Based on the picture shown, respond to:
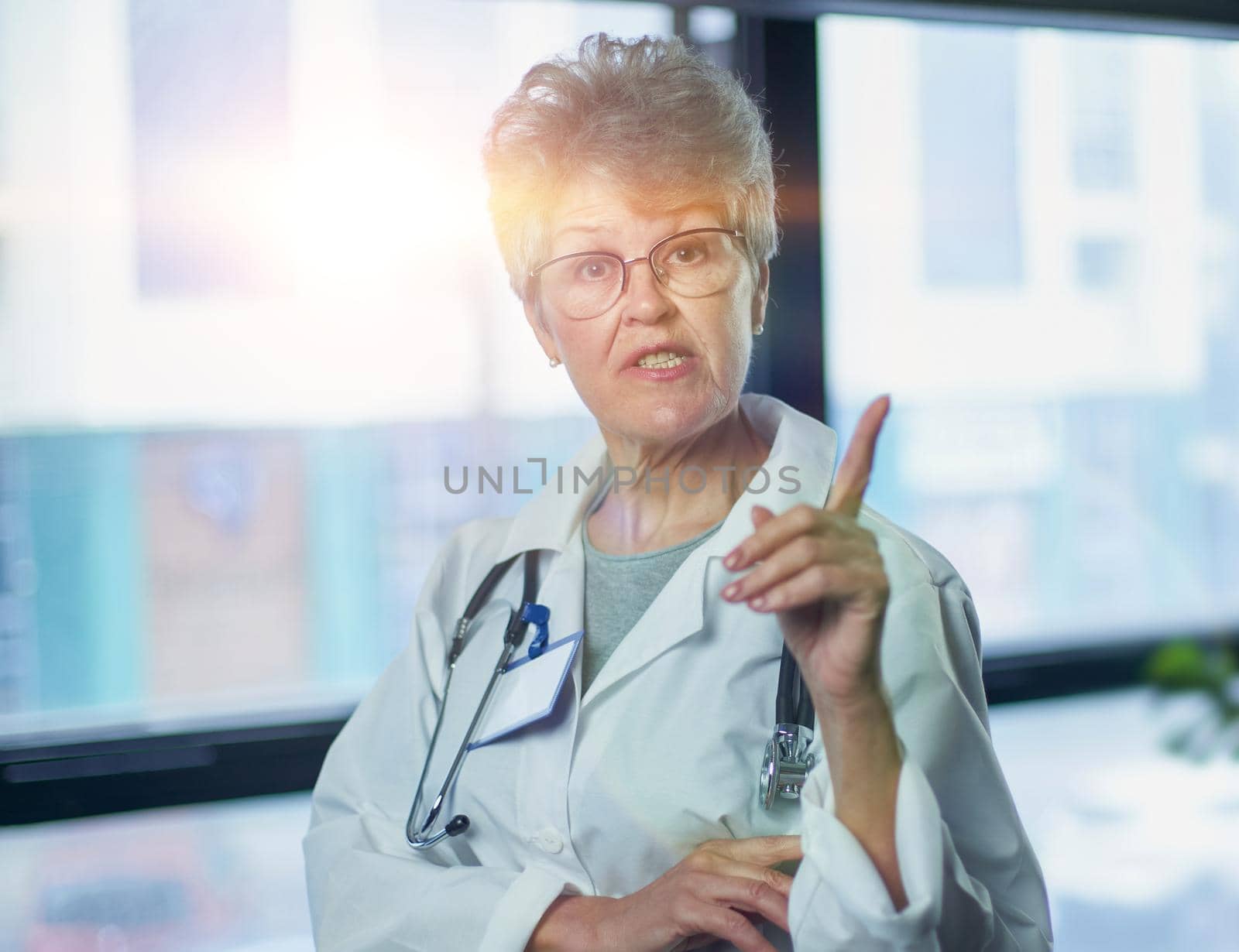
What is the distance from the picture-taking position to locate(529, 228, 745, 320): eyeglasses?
0.86 m

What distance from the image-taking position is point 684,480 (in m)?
0.99

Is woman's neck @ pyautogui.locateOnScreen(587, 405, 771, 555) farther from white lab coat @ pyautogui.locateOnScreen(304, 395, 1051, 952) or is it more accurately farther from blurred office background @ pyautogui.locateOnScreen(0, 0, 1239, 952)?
blurred office background @ pyautogui.locateOnScreen(0, 0, 1239, 952)

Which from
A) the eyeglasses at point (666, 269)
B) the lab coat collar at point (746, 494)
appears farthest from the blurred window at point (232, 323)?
the eyeglasses at point (666, 269)

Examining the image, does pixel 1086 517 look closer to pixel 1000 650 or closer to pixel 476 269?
pixel 1000 650

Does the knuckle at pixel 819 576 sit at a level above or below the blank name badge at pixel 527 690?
above

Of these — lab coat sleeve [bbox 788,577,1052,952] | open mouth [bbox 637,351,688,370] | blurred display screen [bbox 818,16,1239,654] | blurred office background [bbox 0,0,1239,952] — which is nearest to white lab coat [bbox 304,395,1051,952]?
lab coat sleeve [bbox 788,577,1052,952]

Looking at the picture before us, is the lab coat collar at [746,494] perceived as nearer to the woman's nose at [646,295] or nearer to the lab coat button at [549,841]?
A: the woman's nose at [646,295]

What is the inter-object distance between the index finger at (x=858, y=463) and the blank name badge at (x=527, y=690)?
0.40 meters

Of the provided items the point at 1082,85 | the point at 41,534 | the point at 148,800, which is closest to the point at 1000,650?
the point at 1082,85

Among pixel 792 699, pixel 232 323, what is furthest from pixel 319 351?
pixel 792 699

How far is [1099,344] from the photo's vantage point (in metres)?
1.62

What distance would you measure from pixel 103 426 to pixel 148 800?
557mm

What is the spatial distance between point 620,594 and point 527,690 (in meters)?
0.13

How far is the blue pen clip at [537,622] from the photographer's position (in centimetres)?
100
